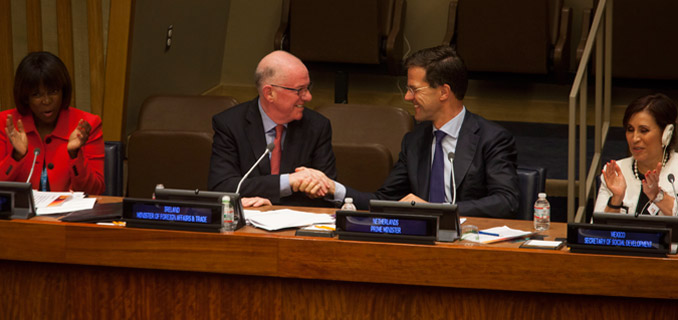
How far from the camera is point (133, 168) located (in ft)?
12.3

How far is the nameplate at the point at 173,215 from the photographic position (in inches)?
80.6

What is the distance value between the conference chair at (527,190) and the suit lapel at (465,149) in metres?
0.18

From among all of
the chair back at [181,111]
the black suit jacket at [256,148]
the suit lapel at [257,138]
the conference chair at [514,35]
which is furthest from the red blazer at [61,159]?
the conference chair at [514,35]

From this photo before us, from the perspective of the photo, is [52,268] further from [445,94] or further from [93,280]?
[445,94]

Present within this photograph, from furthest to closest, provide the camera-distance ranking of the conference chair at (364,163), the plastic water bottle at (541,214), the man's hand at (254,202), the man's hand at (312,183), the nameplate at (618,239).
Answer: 1. the conference chair at (364,163)
2. the man's hand at (312,183)
3. the man's hand at (254,202)
4. the plastic water bottle at (541,214)
5. the nameplate at (618,239)

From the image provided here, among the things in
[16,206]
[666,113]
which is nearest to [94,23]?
[16,206]

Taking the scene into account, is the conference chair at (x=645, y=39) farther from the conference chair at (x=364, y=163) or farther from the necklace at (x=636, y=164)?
the necklace at (x=636, y=164)

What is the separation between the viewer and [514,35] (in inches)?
189

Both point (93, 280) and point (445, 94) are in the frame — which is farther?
point (445, 94)

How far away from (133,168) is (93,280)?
5.51ft

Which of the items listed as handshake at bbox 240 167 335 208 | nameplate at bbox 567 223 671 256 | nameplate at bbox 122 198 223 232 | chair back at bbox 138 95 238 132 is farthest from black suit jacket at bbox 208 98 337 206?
chair back at bbox 138 95 238 132

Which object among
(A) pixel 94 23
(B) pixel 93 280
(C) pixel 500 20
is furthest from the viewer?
(C) pixel 500 20

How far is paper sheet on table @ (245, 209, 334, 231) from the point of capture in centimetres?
215

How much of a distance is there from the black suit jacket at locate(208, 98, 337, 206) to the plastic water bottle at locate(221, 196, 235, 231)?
648mm
